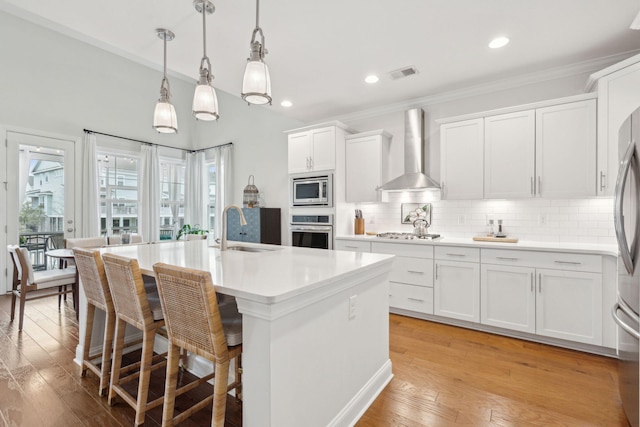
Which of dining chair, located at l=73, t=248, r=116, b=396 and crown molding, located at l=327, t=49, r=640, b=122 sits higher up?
crown molding, located at l=327, t=49, r=640, b=122

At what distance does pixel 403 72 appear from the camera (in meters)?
3.33

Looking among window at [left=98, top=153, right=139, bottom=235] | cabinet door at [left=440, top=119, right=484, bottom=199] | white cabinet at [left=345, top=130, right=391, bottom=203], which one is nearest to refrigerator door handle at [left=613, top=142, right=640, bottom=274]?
cabinet door at [left=440, top=119, right=484, bottom=199]

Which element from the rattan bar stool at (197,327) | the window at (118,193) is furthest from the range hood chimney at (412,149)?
the window at (118,193)

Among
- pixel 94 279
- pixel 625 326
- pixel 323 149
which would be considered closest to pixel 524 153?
pixel 625 326

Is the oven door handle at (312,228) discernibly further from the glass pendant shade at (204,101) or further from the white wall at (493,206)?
the glass pendant shade at (204,101)

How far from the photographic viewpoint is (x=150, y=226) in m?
6.09

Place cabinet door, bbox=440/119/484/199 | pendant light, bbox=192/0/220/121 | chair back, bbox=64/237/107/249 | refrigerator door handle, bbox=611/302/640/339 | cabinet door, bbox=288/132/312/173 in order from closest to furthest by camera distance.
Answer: refrigerator door handle, bbox=611/302/640/339
pendant light, bbox=192/0/220/121
cabinet door, bbox=440/119/484/199
chair back, bbox=64/237/107/249
cabinet door, bbox=288/132/312/173

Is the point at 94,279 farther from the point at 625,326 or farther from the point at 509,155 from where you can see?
the point at 509,155

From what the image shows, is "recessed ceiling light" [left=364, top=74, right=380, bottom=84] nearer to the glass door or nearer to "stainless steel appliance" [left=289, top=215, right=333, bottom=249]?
"stainless steel appliance" [left=289, top=215, right=333, bottom=249]

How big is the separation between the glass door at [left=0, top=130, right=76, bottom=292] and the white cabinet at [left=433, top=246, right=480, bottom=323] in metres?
5.42

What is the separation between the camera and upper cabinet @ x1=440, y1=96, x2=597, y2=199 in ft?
9.55

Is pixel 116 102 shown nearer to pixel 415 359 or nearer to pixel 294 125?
pixel 294 125

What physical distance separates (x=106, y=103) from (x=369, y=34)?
17.0ft

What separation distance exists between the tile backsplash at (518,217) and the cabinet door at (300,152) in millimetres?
1194
